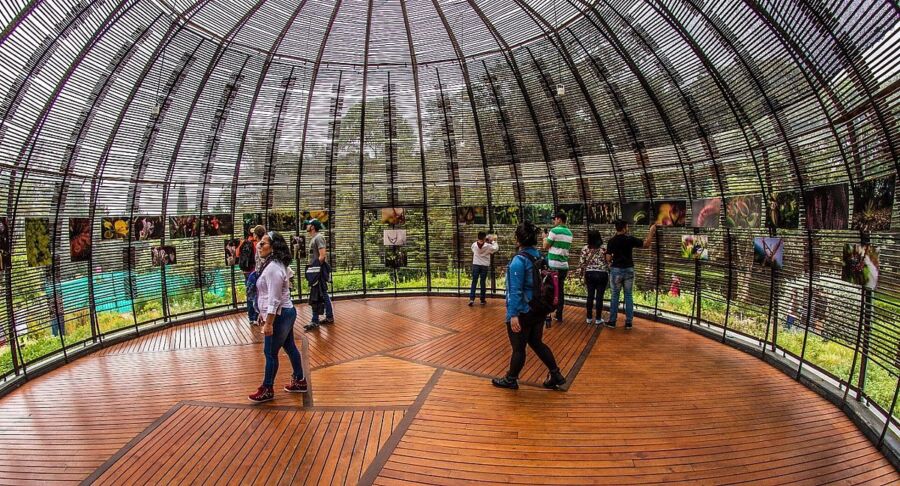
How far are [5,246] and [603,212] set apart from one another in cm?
1151

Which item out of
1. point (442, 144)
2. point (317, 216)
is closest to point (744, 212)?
point (442, 144)

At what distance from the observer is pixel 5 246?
6094 millimetres

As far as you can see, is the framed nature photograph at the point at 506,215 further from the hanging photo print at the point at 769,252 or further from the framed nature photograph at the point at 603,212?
the hanging photo print at the point at 769,252

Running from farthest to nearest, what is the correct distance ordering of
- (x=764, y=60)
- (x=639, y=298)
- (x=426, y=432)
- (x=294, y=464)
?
(x=639, y=298)
(x=764, y=60)
(x=426, y=432)
(x=294, y=464)

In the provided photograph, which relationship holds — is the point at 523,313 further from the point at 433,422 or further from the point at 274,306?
the point at 274,306

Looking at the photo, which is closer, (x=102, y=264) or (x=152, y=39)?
(x=152, y=39)

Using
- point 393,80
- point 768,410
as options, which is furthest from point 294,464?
point 393,80

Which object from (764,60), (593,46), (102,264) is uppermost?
(593,46)

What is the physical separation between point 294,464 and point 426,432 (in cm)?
137

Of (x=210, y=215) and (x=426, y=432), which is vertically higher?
(x=210, y=215)

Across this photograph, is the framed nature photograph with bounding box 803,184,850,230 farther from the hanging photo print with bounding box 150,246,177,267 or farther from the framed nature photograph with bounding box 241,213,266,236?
the hanging photo print with bounding box 150,246,177,267

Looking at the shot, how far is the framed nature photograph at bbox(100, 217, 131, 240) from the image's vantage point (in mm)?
8602

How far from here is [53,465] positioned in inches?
162

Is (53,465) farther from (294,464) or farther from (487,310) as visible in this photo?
(487,310)
